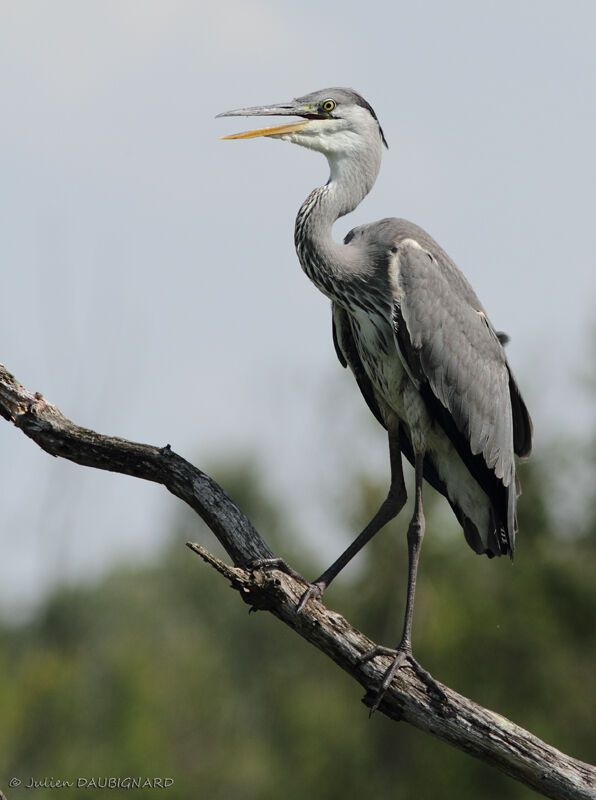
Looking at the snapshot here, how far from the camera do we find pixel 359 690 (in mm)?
23203

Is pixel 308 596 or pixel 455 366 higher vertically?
pixel 455 366

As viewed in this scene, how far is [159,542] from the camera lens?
45781 mm

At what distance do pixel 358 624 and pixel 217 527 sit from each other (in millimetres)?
16585

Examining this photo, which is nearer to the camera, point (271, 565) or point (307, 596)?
point (307, 596)

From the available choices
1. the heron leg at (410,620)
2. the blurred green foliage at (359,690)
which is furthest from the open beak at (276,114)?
the blurred green foliage at (359,690)

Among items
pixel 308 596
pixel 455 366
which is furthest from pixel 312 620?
pixel 455 366

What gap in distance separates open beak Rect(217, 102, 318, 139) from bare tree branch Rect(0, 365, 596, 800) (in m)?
2.22

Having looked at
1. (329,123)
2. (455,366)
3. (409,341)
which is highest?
(329,123)

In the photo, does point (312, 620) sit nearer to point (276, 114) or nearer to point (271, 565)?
point (271, 565)

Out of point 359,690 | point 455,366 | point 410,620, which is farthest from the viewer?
point 359,690

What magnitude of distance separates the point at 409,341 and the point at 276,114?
1.54m

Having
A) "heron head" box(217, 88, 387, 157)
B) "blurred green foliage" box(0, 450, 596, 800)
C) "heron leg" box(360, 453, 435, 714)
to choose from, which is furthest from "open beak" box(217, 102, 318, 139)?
"blurred green foliage" box(0, 450, 596, 800)

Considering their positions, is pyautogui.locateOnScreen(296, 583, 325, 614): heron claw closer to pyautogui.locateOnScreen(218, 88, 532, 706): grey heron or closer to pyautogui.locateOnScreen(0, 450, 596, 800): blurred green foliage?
pyautogui.locateOnScreen(218, 88, 532, 706): grey heron

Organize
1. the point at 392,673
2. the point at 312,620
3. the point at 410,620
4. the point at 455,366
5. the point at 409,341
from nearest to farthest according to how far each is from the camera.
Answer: the point at 312,620, the point at 392,673, the point at 410,620, the point at 409,341, the point at 455,366
